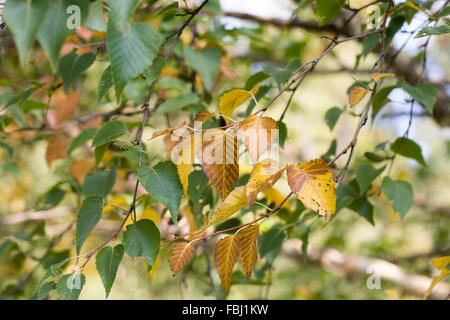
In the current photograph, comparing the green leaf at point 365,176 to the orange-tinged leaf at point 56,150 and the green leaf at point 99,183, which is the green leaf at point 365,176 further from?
the orange-tinged leaf at point 56,150

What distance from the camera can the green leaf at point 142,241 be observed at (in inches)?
15.6

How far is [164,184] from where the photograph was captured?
1.27ft

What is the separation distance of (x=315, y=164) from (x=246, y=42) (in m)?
1.19

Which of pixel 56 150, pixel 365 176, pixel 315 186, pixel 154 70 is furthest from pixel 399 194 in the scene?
pixel 56 150

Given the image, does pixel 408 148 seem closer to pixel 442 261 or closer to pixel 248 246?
pixel 442 261

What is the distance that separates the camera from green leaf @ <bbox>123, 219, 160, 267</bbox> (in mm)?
395

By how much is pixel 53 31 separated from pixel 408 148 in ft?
1.69

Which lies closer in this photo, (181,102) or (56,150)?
(181,102)

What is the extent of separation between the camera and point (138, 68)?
31 centimetres

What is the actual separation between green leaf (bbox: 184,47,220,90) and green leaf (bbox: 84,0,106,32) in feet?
1.24

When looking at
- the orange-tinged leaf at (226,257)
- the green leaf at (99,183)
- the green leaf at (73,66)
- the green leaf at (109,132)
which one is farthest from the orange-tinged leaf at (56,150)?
the orange-tinged leaf at (226,257)

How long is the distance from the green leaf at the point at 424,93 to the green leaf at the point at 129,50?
379mm

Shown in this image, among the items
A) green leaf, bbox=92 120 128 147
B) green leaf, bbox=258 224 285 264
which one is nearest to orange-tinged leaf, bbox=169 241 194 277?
green leaf, bbox=92 120 128 147
